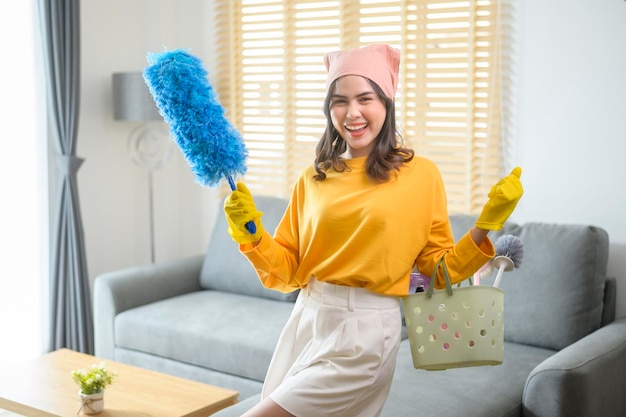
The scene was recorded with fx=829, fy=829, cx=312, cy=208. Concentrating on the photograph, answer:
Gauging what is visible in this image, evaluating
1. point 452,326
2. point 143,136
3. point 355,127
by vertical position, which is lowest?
point 452,326

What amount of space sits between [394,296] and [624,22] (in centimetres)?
188

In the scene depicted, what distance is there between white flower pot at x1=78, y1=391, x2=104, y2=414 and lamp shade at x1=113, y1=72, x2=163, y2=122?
182 cm

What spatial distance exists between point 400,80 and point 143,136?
153cm

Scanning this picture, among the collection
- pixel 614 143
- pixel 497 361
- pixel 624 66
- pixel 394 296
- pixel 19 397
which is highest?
pixel 624 66

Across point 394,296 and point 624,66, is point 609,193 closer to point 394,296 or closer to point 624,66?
point 624,66

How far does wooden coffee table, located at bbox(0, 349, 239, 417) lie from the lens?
2725 millimetres

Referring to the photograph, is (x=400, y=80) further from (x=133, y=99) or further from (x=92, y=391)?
(x=92, y=391)

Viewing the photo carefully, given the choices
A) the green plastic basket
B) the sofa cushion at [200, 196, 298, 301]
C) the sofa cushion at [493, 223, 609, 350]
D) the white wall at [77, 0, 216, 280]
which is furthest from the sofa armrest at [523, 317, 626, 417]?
the white wall at [77, 0, 216, 280]

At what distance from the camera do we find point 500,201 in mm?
1915

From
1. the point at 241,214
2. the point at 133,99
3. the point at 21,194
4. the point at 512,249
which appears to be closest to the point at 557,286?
the point at 512,249

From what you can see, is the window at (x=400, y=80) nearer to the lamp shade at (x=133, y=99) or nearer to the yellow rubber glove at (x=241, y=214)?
the lamp shade at (x=133, y=99)

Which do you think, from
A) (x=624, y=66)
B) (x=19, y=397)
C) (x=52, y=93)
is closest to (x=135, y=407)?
(x=19, y=397)

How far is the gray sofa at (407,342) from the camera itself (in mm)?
2566

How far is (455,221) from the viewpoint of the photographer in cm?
344
